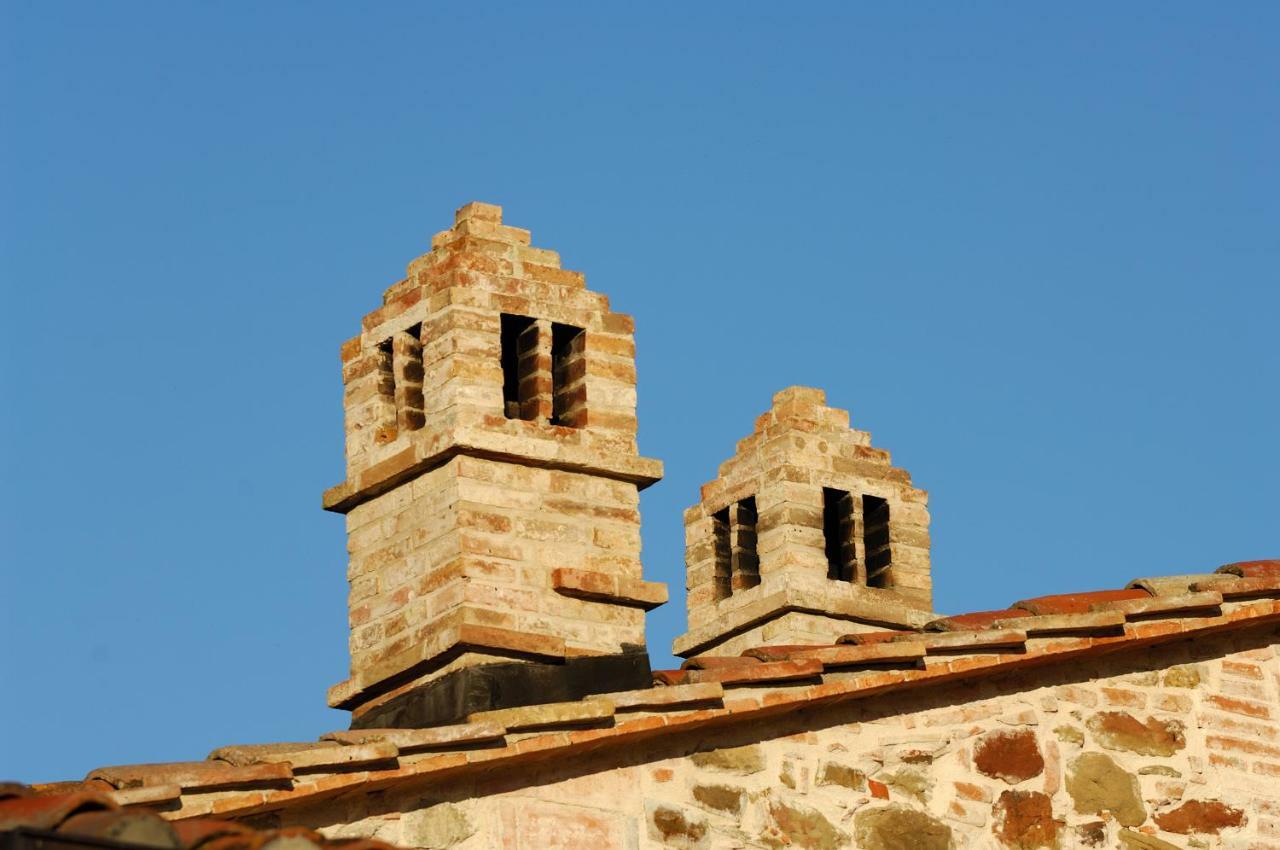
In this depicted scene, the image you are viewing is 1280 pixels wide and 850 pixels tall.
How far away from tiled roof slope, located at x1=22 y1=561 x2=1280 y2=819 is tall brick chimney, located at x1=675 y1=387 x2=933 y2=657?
594cm

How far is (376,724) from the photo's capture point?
37.7ft

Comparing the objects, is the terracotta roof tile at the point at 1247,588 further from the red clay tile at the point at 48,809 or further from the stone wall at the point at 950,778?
the red clay tile at the point at 48,809

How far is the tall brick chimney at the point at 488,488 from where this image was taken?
11.3 m

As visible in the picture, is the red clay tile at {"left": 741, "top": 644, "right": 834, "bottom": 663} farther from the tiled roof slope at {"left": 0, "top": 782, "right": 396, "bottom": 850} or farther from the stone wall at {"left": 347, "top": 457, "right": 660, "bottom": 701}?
the tiled roof slope at {"left": 0, "top": 782, "right": 396, "bottom": 850}

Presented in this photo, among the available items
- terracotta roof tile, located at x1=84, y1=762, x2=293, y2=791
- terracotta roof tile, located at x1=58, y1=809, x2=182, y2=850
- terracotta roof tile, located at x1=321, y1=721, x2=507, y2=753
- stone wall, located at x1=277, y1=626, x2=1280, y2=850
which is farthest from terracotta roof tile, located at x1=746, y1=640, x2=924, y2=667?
terracotta roof tile, located at x1=58, y1=809, x2=182, y2=850

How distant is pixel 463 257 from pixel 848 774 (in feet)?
11.6

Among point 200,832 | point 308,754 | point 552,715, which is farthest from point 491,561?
point 200,832

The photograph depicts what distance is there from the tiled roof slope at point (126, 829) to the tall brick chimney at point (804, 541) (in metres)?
10.6

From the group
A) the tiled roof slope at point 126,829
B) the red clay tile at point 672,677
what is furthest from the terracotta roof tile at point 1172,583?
the tiled roof slope at point 126,829

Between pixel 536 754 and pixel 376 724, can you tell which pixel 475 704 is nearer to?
pixel 376 724

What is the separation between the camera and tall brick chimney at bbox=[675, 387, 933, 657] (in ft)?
55.6

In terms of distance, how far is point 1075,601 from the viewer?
10.9 metres

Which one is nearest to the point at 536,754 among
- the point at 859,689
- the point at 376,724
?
the point at 859,689

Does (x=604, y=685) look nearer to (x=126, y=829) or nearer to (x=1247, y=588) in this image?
(x=1247, y=588)
